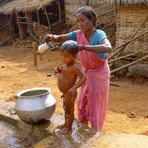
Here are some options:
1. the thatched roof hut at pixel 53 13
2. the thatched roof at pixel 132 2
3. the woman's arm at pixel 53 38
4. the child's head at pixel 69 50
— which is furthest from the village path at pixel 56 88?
the child's head at pixel 69 50

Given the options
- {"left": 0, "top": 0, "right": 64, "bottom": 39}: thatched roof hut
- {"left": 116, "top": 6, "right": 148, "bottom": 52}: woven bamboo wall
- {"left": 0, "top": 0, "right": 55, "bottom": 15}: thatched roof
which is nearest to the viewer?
{"left": 116, "top": 6, "right": 148, "bottom": 52}: woven bamboo wall

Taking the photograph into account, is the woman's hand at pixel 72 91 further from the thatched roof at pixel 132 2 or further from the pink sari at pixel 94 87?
the thatched roof at pixel 132 2

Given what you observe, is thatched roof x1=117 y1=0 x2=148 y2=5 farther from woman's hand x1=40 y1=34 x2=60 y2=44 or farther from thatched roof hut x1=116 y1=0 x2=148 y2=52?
woman's hand x1=40 y1=34 x2=60 y2=44

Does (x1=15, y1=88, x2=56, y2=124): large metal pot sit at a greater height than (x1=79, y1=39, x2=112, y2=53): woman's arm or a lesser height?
lesser

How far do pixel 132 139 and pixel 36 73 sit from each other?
772cm

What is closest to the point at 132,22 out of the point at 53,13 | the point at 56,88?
the point at 56,88

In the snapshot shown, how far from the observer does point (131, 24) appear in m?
9.74

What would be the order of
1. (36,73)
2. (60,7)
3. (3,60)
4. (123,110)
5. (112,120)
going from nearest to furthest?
(112,120), (123,110), (36,73), (3,60), (60,7)

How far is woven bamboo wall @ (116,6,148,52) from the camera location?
31.1ft

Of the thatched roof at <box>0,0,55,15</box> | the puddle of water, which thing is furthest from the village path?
the thatched roof at <box>0,0,55,15</box>

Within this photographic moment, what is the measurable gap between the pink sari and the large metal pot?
0.43 metres

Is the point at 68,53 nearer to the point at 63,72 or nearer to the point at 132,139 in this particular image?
the point at 63,72

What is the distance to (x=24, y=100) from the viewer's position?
4.02 m

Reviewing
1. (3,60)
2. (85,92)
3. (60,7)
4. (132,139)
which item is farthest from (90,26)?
(60,7)
